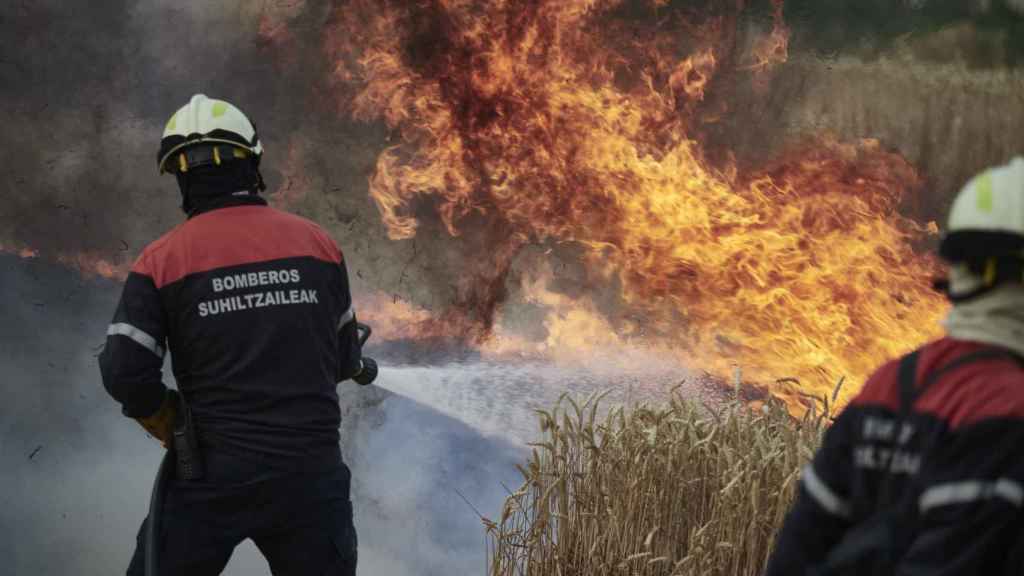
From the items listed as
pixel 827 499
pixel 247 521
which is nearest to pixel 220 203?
pixel 247 521

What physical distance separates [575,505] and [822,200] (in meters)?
3.28

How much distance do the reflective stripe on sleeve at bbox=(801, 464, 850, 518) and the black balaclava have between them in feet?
7.10

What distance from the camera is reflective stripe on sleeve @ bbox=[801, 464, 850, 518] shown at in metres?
1.97

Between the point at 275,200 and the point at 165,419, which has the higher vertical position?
the point at 275,200

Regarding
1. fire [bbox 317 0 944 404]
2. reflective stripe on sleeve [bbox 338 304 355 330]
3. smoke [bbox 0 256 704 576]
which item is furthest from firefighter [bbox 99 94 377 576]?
fire [bbox 317 0 944 404]

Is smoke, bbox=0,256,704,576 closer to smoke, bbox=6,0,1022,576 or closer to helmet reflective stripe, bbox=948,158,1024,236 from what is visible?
smoke, bbox=6,0,1022,576

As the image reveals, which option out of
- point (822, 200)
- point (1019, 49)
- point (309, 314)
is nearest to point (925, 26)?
point (1019, 49)

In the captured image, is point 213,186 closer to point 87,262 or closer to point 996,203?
point 996,203

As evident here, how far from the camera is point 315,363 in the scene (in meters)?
3.52

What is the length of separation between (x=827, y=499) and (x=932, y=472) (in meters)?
0.25

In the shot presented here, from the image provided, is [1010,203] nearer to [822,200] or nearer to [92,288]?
[822,200]

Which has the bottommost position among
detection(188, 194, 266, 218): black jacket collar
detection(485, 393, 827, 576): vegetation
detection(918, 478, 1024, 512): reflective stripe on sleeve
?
detection(485, 393, 827, 576): vegetation

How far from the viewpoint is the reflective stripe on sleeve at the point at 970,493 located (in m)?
1.67

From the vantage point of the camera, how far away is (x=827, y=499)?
198cm
